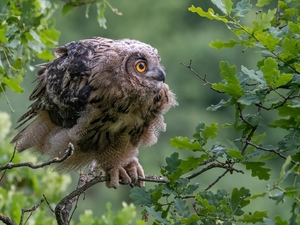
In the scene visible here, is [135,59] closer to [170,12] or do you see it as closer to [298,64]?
[298,64]

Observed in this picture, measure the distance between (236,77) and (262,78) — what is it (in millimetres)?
99

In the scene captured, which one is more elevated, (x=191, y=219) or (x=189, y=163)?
(x=189, y=163)

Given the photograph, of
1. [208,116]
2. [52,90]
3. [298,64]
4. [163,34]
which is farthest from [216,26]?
[298,64]

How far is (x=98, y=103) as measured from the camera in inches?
151

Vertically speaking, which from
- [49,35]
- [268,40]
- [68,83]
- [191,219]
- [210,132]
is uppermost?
[49,35]

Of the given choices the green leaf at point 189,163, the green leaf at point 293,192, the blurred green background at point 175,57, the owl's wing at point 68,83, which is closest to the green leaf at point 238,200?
the green leaf at point 189,163

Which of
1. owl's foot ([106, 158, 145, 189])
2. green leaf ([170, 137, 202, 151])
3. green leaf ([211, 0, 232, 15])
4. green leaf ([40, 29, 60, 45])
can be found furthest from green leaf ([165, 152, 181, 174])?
green leaf ([40, 29, 60, 45])

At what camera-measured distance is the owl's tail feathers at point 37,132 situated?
14.5 ft

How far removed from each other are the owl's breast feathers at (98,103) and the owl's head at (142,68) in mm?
35

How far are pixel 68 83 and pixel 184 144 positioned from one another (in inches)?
64.5

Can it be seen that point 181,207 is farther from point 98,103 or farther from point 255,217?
point 98,103

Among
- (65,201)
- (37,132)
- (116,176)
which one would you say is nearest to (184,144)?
(65,201)

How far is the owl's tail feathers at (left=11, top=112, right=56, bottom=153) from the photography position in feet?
14.5

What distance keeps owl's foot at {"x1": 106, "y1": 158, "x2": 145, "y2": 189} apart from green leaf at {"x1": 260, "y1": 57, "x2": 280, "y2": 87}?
169 centimetres
